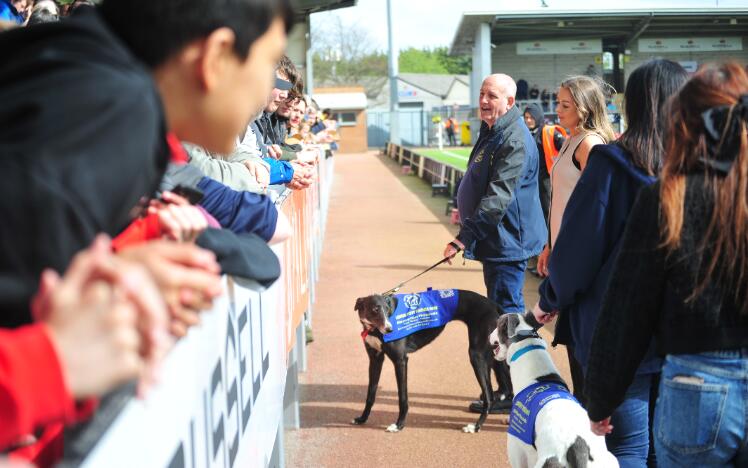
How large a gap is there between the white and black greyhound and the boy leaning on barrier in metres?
2.66

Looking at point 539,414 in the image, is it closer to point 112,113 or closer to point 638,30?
point 112,113

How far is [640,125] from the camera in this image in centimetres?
345

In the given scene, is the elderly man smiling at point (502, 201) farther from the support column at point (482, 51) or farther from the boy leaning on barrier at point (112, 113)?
the support column at point (482, 51)

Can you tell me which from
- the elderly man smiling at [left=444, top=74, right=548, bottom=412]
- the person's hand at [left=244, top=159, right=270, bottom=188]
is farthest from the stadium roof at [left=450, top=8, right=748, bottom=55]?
the person's hand at [left=244, top=159, right=270, bottom=188]

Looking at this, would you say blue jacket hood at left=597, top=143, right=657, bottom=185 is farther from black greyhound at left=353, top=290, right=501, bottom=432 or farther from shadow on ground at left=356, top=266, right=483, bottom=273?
shadow on ground at left=356, top=266, right=483, bottom=273

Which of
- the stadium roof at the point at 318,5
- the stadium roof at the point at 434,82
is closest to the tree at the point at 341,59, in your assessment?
the stadium roof at the point at 434,82

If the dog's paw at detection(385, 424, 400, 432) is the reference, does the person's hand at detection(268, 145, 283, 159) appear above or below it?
above

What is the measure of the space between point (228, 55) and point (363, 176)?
3280 centimetres

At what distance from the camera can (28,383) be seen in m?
0.98

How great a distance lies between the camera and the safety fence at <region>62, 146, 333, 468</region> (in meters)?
1.38

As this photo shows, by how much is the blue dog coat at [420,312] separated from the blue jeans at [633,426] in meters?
2.44

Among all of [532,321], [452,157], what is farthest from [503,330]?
[452,157]

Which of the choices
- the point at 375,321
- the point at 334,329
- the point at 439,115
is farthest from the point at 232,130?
the point at 439,115

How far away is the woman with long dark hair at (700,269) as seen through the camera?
7.61 ft
